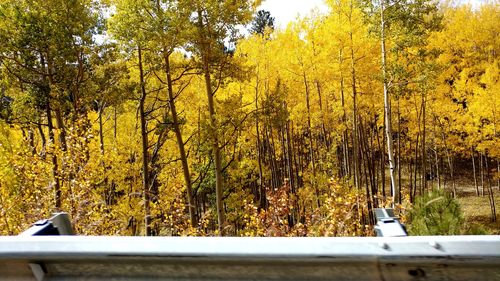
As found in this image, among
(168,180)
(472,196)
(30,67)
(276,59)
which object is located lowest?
(472,196)

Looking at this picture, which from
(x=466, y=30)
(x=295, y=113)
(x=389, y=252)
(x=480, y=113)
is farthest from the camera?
(x=466, y=30)

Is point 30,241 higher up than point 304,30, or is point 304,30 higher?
point 304,30

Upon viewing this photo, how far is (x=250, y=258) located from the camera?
4.14 ft

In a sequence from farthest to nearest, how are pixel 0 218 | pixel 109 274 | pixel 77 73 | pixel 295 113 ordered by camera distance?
pixel 295 113
pixel 77 73
pixel 0 218
pixel 109 274

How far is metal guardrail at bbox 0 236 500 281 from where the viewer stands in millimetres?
1182

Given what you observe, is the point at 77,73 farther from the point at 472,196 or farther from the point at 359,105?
the point at 472,196

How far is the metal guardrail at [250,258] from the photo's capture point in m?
1.18

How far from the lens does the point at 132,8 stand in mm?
11500

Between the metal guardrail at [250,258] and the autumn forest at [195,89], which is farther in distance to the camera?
the autumn forest at [195,89]

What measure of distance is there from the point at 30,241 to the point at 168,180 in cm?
1951

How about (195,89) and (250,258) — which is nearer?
(250,258)

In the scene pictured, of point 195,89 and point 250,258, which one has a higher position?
point 195,89

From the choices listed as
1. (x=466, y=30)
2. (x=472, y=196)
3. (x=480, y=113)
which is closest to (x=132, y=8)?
(x=480, y=113)

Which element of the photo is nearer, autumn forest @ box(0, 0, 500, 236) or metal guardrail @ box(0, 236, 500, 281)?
metal guardrail @ box(0, 236, 500, 281)
